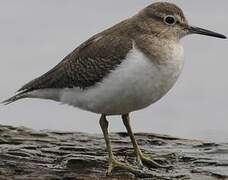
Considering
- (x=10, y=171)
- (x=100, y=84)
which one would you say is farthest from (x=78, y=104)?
(x=10, y=171)

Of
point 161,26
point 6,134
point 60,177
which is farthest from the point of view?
point 6,134

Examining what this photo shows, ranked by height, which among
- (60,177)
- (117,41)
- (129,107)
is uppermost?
(117,41)

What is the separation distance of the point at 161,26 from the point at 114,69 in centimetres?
103

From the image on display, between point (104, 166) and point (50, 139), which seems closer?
point (104, 166)

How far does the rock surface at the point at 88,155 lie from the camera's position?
12.8m

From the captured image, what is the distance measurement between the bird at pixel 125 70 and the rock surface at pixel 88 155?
12.0 inches

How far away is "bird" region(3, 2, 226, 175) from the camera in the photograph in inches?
499

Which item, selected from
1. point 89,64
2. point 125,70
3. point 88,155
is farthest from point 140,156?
point 125,70

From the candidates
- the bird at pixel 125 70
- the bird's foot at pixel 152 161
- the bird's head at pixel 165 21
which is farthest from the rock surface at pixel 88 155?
the bird's head at pixel 165 21

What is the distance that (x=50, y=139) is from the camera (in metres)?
14.8

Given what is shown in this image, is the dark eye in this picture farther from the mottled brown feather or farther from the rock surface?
the rock surface

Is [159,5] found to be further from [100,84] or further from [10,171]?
[10,171]

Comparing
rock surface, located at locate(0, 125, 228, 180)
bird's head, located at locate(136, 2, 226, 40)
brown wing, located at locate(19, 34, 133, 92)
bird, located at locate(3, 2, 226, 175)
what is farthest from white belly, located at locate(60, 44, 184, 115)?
rock surface, located at locate(0, 125, 228, 180)

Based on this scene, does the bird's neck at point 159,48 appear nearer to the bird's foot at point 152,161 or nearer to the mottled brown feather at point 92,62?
the mottled brown feather at point 92,62
